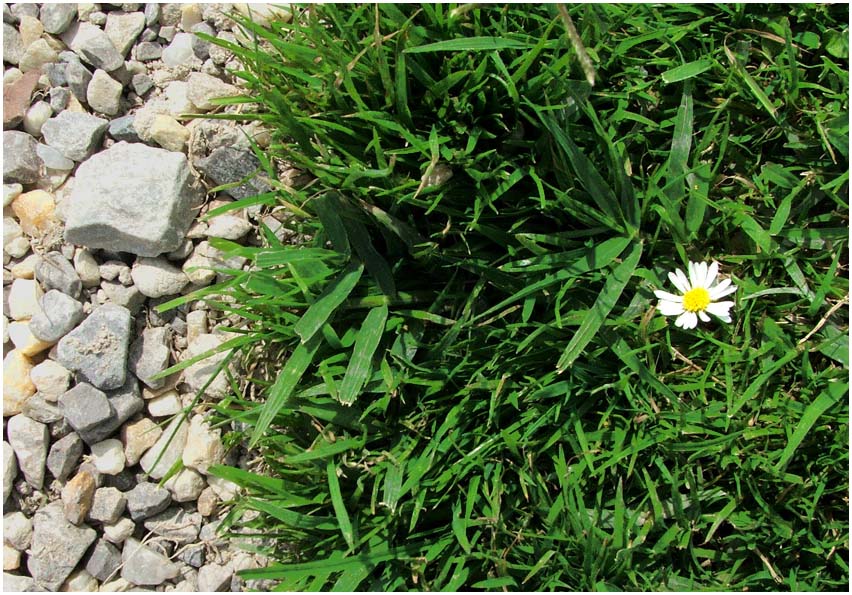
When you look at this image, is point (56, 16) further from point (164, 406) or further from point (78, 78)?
point (164, 406)

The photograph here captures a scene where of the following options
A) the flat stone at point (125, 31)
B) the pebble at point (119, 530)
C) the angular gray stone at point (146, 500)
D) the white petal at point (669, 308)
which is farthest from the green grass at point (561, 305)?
the flat stone at point (125, 31)

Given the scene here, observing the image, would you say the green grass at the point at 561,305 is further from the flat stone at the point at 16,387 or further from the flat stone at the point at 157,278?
the flat stone at the point at 16,387

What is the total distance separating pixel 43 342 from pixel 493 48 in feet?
4.73

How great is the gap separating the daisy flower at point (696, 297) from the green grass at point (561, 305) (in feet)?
0.15

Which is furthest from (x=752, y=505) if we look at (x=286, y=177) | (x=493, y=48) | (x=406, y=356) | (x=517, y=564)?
(x=286, y=177)

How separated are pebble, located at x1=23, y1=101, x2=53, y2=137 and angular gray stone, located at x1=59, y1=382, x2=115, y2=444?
769mm

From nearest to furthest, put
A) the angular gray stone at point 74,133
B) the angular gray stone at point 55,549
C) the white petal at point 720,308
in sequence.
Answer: the white petal at point 720,308, the angular gray stone at point 55,549, the angular gray stone at point 74,133

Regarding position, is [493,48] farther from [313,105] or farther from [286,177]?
[286,177]

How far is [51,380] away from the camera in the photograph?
80.5 inches

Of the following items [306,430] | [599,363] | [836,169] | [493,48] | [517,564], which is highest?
[493,48]

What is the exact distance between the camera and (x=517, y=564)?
178cm

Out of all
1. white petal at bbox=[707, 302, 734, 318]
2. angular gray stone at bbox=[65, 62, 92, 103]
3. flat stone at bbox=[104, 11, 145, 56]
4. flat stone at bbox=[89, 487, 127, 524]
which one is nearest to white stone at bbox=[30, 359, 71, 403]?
flat stone at bbox=[89, 487, 127, 524]

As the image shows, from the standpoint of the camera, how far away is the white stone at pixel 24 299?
2102mm

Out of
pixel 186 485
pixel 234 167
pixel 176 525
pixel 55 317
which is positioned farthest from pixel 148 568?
pixel 234 167
